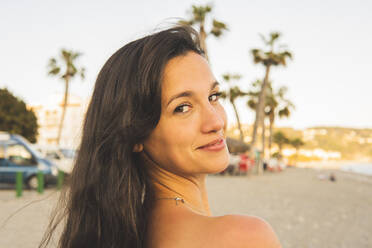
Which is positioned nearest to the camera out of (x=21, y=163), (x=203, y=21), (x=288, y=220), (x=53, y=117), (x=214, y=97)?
(x=214, y=97)

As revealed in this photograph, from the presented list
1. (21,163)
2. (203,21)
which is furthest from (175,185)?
(203,21)

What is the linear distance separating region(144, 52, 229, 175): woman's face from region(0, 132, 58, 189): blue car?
11.7 meters

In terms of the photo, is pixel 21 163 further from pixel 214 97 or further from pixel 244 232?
pixel 244 232

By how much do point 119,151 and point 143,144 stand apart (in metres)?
0.09

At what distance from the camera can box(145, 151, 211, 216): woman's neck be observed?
123 centimetres

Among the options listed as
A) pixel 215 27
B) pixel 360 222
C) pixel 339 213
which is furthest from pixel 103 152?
pixel 215 27

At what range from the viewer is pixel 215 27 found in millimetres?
23719

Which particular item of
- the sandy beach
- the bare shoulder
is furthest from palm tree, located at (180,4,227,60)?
the bare shoulder

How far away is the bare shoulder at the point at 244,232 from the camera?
2.80 feet

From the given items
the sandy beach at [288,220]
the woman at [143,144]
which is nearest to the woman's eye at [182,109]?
the woman at [143,144]

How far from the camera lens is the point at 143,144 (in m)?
1.26

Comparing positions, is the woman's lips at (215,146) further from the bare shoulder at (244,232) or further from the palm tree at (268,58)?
the palm tree at (268,58)

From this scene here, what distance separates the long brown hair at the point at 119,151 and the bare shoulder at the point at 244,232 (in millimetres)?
385

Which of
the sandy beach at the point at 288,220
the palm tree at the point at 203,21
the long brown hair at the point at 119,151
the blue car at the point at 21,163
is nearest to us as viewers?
the long brown hair at the point at 119,151
